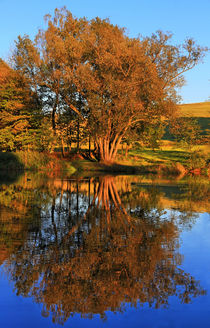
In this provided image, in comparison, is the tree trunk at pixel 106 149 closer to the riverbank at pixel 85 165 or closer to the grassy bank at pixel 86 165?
the riverbank at pixel 85 165

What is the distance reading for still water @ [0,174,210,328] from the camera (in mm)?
6090

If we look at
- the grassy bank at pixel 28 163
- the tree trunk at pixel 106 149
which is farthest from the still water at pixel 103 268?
the tree trunk at pixel 106 149

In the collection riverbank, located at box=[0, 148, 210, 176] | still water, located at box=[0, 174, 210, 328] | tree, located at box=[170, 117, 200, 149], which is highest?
tree, located at box=[170, 117, 200, 149]

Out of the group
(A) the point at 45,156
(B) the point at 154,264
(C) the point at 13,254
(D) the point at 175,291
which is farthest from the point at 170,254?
(A) the point at 45,156

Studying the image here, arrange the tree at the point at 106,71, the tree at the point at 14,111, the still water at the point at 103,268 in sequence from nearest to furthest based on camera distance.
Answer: the still water at the point at 103,268 → the tree at the point at 106,71 → the tree at the point at 14,111

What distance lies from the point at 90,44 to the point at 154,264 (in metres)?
35.7

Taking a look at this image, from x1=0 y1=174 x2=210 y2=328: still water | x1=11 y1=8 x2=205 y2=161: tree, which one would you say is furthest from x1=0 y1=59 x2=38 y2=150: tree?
x1=0 y1=174 x2=210 y2=328: still water

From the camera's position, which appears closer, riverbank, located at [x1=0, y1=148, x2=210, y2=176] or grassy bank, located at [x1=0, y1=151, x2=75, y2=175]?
grassy bank, located at [x1=0, y1=151, x2=75, y2=175]

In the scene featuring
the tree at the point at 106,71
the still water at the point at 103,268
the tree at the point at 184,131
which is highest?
the tree at the point at 106,71

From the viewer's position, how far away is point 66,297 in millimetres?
6594

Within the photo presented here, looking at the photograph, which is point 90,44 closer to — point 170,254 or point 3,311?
point 170,254

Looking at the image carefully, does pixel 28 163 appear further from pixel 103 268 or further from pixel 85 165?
pixel 103 268

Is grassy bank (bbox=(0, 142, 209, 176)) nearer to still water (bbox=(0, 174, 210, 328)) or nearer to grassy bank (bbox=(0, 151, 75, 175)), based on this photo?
grassy bank (bbox=(0, 151, 75, 175))

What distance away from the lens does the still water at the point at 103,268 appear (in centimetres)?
609
